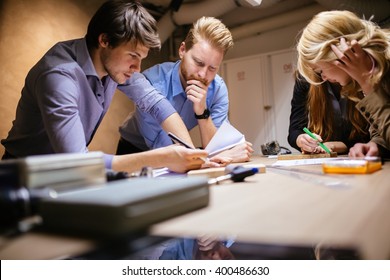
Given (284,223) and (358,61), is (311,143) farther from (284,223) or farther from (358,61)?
(284,223)

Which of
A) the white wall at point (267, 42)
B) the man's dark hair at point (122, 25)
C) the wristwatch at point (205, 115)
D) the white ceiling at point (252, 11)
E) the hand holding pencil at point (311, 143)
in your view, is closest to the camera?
the man's dark hair at point (122, 25)

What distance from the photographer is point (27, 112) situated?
0.82 meters

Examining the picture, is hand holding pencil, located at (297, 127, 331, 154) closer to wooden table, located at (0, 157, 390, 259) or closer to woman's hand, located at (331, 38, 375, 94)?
woman's hand, located at (331, 38, 375, 94)

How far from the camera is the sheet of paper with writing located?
836 mm

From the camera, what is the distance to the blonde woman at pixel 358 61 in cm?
73

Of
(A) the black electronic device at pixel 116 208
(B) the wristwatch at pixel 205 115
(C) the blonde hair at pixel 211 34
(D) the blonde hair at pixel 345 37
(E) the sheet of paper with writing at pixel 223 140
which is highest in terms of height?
(C) the blonde hair at pixel 211 34

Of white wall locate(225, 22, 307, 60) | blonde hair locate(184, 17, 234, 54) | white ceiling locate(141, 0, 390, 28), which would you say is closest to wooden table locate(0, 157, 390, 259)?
blonde hair locate(184, 17, 234, 54)

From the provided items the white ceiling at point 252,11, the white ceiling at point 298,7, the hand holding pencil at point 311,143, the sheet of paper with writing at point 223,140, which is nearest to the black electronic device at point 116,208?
the sheet of paper with writing at point 223,140

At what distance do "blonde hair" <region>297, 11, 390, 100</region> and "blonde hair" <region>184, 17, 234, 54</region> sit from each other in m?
0.32

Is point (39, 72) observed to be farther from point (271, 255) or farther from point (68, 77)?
point (271, 255)

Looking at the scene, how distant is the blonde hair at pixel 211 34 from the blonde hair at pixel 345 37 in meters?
0.32

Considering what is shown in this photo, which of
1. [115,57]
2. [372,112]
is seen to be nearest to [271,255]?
[372,112]

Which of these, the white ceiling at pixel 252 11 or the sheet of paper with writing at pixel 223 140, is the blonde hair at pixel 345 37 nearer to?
the sheet of paper with writing at pixel 223 140

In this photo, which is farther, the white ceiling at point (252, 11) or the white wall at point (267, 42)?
the white wall at point (267, 42)
